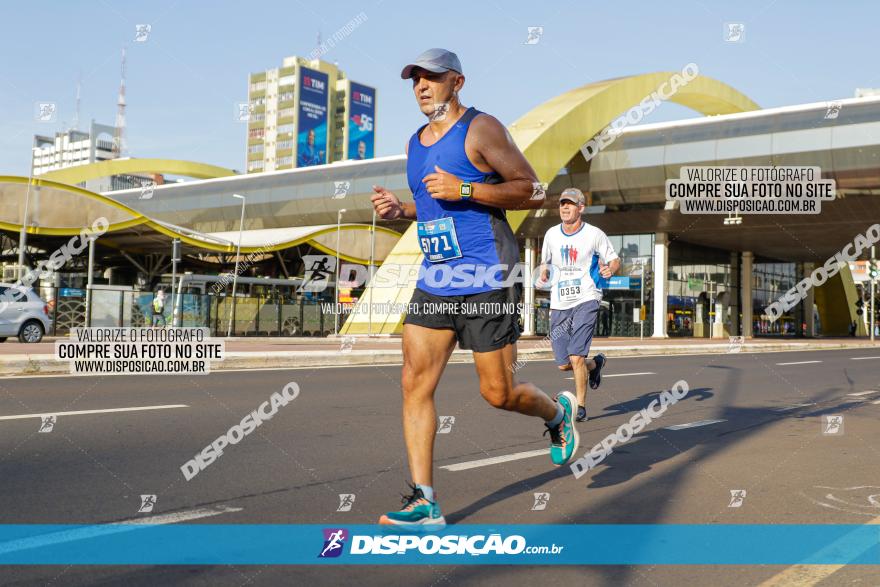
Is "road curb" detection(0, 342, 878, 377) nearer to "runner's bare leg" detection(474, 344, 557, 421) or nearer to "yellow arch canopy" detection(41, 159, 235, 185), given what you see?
"runner's bare leg" detection(474, 344, 557, 421)

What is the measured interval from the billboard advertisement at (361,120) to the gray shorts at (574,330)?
485 ft

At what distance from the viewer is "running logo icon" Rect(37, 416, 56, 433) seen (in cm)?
583

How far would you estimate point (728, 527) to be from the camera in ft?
12.1

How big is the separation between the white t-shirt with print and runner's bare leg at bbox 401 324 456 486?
3.83m

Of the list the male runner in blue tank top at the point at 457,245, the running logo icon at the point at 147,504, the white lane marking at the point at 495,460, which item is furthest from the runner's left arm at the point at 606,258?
the running logo icon at the point at 147,504

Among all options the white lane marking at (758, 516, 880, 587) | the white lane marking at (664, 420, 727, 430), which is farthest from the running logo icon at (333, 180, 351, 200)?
the white lane marking at (758, 516, 880, 587)

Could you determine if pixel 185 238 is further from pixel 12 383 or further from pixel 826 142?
pixel 12 383

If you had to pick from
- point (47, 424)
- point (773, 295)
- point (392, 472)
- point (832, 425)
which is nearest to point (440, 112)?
point (392, 472)

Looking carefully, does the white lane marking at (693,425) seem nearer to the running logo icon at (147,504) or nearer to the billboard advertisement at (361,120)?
the running logo icon at (147,504)

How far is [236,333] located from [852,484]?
93.7 feet

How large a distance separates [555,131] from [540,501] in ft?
99.4

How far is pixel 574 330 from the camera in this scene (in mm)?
7359

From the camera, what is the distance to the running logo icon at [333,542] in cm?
312

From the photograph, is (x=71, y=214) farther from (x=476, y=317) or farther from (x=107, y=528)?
(x=476, y=317)
